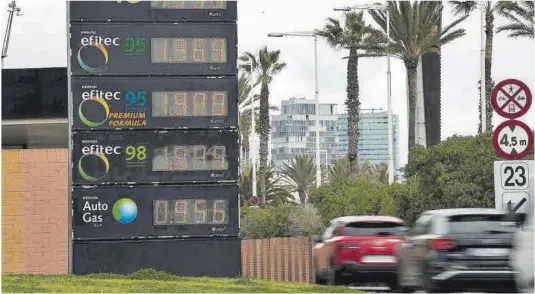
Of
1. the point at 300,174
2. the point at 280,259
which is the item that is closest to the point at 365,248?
the point at 280,259

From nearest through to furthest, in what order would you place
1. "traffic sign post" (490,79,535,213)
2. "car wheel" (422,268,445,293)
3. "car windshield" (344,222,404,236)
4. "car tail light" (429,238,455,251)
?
"car tail light" (429,238,455,251) → "car wheel" (422,268,445,293) → "traffic sign post" (490,79,535,213) → "car windshield" (344,222,404,236)

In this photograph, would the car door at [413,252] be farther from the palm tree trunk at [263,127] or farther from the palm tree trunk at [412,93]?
the palm tree trunk at [263,127]

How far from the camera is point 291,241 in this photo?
2002 inches

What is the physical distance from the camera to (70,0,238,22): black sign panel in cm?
3003

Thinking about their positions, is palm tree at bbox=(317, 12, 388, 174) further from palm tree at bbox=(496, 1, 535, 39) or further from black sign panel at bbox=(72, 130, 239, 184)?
black sign panel at bbox=(72, 130, 239, 184)

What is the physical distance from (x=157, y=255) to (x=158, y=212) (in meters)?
1.05

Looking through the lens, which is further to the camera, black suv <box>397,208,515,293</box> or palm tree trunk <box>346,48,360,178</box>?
palm tree trunk <box>346,48,360,178</box>

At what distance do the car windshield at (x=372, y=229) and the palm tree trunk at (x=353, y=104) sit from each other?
45.4 m

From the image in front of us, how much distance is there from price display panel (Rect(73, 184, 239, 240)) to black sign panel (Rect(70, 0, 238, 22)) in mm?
3912

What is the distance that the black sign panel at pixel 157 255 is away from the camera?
31391mm

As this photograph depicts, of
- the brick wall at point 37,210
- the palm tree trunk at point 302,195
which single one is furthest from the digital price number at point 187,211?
the palm tree trunk at point 302,195

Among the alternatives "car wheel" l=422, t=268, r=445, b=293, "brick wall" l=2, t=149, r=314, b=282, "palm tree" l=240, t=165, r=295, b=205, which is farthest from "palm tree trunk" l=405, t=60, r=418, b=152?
"car wheel" l=422, t=268, r=445, b=293

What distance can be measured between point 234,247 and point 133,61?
5.02 metres

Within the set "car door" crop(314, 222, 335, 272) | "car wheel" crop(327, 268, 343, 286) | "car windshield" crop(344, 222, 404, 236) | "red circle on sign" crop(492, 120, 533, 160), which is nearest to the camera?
"red circle on sign" crop(492, 120, 533, 160)
